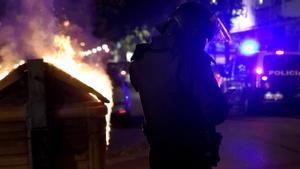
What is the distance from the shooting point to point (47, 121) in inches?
158

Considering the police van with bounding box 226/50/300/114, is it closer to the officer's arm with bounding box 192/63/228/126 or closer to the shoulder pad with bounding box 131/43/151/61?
the shoulder pad with bounding box 131/43/151/61

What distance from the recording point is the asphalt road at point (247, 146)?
823 cm

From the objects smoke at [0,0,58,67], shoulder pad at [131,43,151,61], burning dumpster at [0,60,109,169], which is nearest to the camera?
shoulder pad at [131,43,151,61]

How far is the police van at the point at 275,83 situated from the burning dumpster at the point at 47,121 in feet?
37.7

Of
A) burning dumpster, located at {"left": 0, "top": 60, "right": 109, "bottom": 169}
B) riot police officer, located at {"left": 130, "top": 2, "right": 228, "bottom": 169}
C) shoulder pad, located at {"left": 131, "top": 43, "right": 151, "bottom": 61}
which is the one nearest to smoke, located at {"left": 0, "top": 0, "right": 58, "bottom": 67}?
burning dumpster, located at {"left": 0, "top": 60, "right": 109, "bottom": 169}

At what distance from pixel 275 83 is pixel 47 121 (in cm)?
1215

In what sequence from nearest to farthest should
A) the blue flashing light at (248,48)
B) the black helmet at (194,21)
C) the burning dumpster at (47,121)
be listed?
the black helmet at (194,21), the burning dumpster at (47,121), the blue flashing light at (248,48)

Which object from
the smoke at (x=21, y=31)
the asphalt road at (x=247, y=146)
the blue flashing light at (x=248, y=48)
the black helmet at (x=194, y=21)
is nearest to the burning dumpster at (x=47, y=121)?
the black helmet at (x=194, y=21)

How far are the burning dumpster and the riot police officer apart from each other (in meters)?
0.82

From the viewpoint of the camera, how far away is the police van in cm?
1530

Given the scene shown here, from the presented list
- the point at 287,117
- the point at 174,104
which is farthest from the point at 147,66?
the point at 287,117

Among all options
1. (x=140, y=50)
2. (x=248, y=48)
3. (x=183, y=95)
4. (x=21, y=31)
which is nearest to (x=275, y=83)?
(x=248, y=48)

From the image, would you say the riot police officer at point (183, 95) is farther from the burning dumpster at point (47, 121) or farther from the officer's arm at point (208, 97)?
the burning dumpster at point (47, 121)

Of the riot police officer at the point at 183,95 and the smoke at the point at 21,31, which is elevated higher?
the smoke at the point at 21,31
